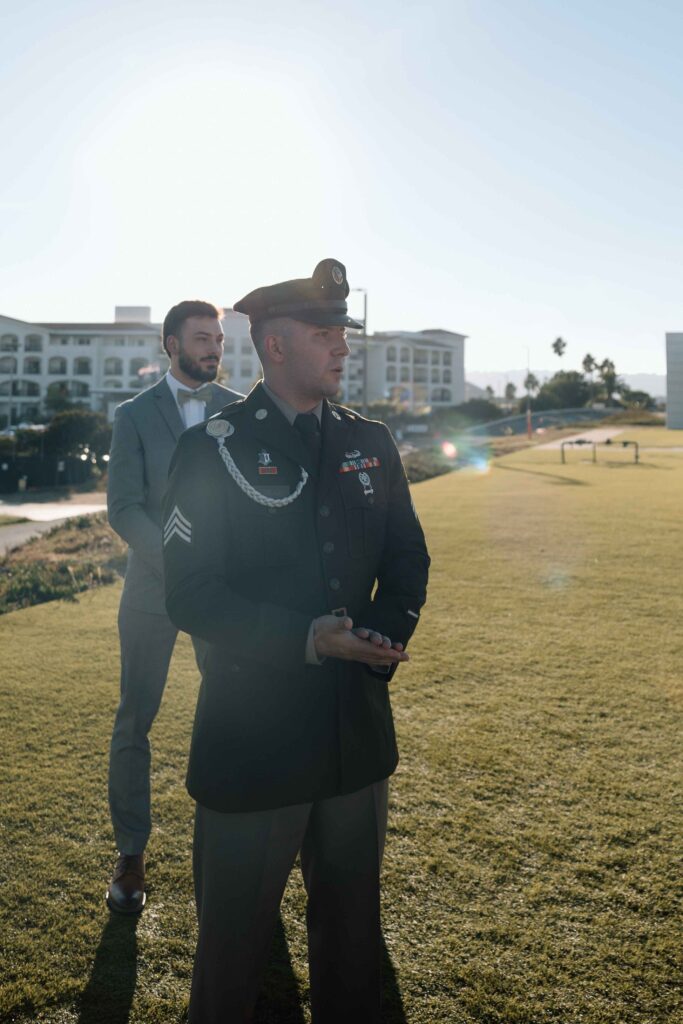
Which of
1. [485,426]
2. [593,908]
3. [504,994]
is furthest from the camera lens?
[485,426]

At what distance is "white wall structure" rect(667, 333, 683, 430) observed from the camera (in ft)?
21.8

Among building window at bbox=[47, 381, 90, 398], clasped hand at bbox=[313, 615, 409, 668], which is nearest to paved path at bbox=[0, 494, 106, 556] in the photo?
clasped hand at bbox=[313, 615, 409, 668]

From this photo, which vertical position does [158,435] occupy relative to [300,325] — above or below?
below

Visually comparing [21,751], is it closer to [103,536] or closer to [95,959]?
[95,959]

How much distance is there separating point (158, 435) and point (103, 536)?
10.9 metres

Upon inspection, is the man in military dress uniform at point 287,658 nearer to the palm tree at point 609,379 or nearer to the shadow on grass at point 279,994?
the shadow on grass at point 279,994

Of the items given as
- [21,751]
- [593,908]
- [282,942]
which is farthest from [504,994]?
[21,751]

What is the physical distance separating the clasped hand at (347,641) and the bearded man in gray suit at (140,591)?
146 centimetres

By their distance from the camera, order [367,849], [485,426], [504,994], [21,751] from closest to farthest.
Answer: [367,849] < [504,994] < [21,751] < [485,426]

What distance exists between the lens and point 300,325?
2.12 m

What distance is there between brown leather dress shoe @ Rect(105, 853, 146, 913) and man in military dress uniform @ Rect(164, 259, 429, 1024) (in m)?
1.33

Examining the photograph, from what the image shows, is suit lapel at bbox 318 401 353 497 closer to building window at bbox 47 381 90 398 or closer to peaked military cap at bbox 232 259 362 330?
peaked military cap at bbox 232 259 362 330

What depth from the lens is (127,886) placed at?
3.16m

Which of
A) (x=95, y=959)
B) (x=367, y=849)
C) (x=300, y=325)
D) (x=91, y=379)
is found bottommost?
(x=95, y=959)
